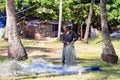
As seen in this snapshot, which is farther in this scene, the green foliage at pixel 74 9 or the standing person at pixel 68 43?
the green foliage at pixel 74 9

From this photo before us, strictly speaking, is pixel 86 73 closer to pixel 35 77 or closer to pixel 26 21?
pixel 35 77

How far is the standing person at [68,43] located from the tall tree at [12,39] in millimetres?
2696

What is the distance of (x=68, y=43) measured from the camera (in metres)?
13.6

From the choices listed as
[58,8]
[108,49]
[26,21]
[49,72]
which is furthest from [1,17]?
[49,72]

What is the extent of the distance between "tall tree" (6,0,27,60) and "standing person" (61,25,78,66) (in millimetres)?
2696

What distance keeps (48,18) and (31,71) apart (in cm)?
2819

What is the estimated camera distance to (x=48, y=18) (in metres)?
40.2

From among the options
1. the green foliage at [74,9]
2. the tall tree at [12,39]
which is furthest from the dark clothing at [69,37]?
the green foliage at [74,9]

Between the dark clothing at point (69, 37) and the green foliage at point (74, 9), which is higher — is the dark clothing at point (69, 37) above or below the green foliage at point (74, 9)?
above

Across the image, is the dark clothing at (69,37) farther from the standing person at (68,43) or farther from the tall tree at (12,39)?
the tall tree at (12,39)

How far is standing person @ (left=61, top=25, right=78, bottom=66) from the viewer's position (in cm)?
1361

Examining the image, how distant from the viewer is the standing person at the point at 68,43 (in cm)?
1361

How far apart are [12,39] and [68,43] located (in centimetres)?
329

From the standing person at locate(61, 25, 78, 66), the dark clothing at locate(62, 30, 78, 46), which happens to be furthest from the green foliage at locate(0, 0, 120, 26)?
the dark clothing at locate(62, 30, 78, 46)
